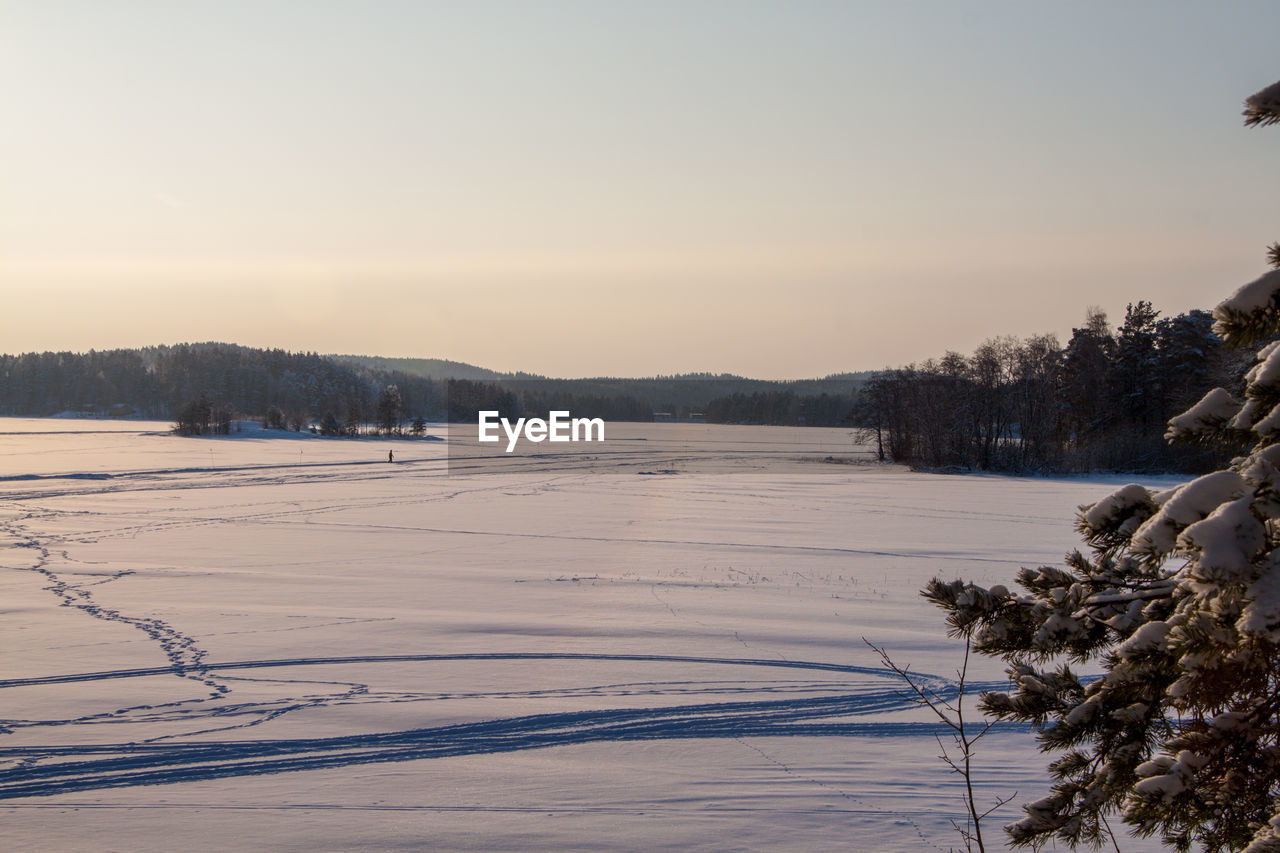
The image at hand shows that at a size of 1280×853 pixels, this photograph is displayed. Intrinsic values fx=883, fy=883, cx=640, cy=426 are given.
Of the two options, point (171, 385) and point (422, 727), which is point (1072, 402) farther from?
point (171, 385)

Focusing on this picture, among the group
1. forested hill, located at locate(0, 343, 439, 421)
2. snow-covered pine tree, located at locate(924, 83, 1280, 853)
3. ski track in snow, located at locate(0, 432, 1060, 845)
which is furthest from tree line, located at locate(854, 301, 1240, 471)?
forested hill, located at locate(0, 343, 439, 421)

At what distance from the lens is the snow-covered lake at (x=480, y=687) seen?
19.6 feet

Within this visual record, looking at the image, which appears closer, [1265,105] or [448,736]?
[1265,105]

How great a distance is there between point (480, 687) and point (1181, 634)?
766 cm

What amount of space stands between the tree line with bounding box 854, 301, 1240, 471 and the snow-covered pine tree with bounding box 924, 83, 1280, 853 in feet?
153

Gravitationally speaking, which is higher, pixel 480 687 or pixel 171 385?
pixel 171 385

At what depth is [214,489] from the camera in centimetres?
3262

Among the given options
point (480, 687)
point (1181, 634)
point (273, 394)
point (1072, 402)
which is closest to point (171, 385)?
point (273, 394)

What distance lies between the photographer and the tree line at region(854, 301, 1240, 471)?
51844 millimetres

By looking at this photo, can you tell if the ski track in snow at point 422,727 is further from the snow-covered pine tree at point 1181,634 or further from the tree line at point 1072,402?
the tree line at point 1072,402

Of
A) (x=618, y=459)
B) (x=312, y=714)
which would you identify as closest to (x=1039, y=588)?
(x=312, y=714)

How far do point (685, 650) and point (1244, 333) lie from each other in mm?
8879

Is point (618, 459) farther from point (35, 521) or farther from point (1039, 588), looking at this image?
point (1039, 588)

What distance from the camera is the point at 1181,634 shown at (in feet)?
6.84
